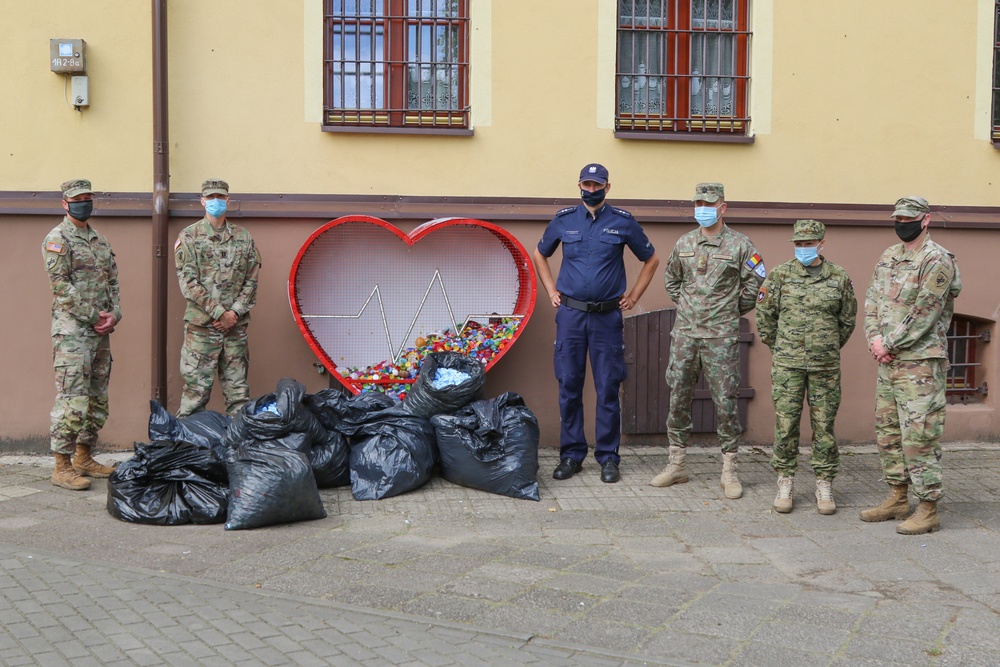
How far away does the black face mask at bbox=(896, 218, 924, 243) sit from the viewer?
657cm

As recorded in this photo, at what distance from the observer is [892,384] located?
6688 mm

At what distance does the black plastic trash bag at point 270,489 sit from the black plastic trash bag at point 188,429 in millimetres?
425

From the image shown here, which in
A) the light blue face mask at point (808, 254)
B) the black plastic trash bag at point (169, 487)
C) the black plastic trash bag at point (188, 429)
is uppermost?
the light blue face mask at point (808, 254)

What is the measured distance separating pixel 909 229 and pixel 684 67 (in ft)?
9.91

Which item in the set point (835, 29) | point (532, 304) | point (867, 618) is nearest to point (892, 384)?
point (867, 618)

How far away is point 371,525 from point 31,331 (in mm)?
3447

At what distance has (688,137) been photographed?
8781 mm

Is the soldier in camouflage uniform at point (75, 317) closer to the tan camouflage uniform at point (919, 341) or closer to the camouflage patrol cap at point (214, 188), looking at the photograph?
the camouflage patrol cap at point (214, 188)

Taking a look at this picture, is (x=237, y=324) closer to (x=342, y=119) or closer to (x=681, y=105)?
(x=342, y=119)

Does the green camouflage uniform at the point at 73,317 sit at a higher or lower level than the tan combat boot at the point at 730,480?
higher

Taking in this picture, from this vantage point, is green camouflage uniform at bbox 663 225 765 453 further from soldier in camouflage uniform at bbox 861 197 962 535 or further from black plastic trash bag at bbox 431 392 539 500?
black plastic trash bag at bbox 431 392 539 500

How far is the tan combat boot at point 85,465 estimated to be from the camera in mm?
7789

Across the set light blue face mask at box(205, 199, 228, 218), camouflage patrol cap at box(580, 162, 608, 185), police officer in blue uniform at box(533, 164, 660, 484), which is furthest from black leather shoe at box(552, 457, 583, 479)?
light blue face mask at box(205, 199, 228, 218)

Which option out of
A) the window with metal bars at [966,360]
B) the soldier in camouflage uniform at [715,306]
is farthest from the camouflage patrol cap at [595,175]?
the window with metal bars at [966,360]
